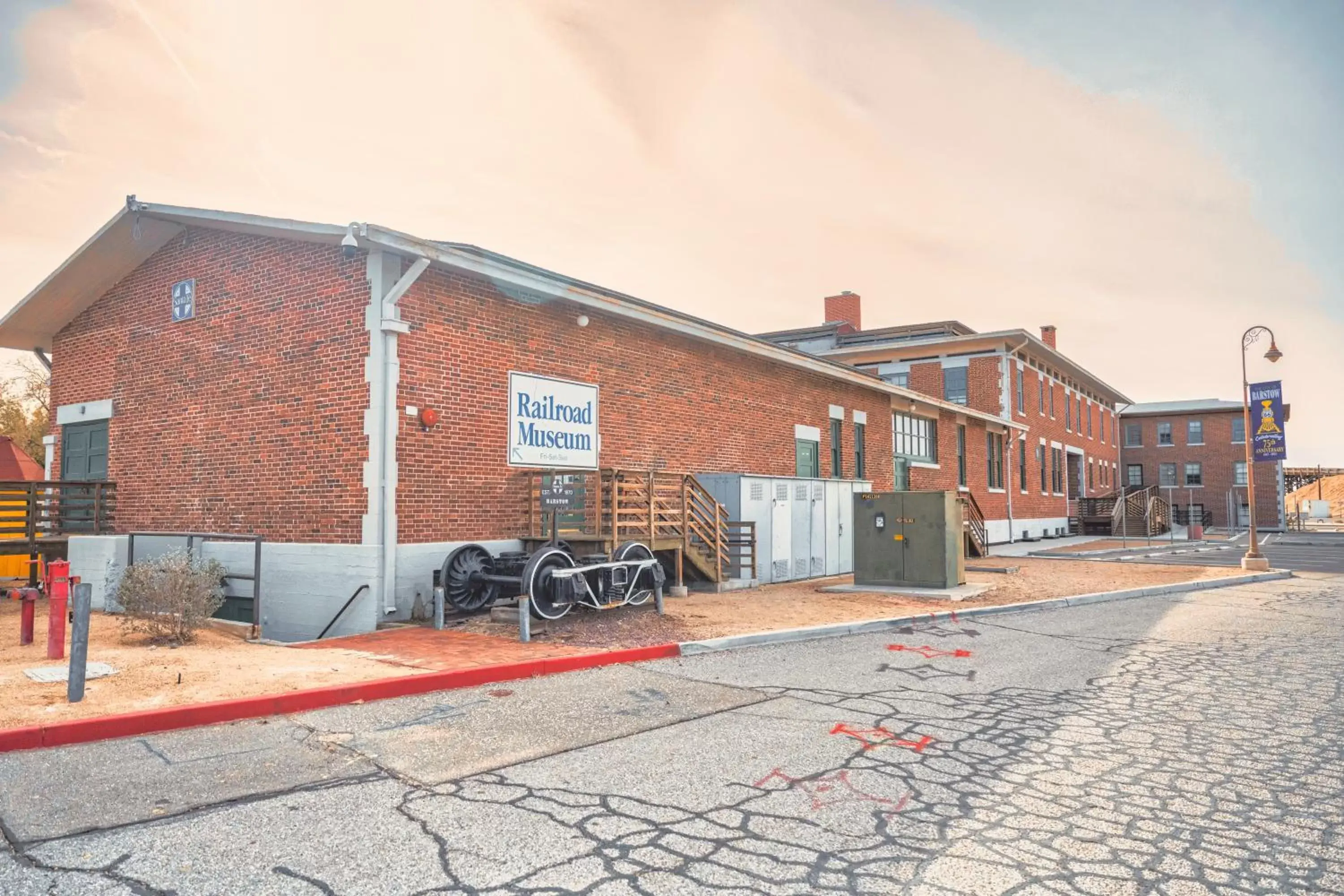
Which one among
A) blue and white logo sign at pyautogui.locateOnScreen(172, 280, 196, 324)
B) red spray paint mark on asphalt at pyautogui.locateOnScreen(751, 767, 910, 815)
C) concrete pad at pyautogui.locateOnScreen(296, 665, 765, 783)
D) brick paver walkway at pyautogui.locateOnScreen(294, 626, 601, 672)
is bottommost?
concrete pad at pyautogui.locateOnScreen(296, 665, 765, 783)

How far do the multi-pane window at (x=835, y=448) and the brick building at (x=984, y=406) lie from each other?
3838 mm

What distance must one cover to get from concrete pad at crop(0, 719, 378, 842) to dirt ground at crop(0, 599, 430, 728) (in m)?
0.61

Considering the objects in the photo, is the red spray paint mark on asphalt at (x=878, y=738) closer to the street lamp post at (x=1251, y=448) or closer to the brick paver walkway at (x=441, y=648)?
the brick paver walkway at (x=441, y=648)

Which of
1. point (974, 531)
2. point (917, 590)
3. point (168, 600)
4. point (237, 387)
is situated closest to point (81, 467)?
point (237, 387)

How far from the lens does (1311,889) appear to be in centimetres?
338

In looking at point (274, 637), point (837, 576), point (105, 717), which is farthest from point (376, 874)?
point (837, 576)

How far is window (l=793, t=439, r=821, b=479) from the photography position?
20125mm

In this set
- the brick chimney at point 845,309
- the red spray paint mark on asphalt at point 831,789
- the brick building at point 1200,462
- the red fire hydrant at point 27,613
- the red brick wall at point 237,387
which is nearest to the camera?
the red spray paint mark on asphalt at point 831,789

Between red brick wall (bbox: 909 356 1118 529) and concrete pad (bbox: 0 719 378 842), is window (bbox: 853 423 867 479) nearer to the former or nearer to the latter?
red brick wall (bbox: 909 356 1118 529)

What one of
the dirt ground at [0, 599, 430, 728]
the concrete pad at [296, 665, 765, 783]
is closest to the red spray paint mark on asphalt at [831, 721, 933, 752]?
the concrete pad at [296, 665, 765, 783]

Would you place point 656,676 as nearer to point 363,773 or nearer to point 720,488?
point 363,773

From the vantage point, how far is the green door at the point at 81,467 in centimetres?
1438

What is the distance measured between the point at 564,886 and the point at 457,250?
9.23 metres

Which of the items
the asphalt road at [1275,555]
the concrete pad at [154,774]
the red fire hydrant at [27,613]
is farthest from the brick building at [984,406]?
the concrete pad at [154,774]
